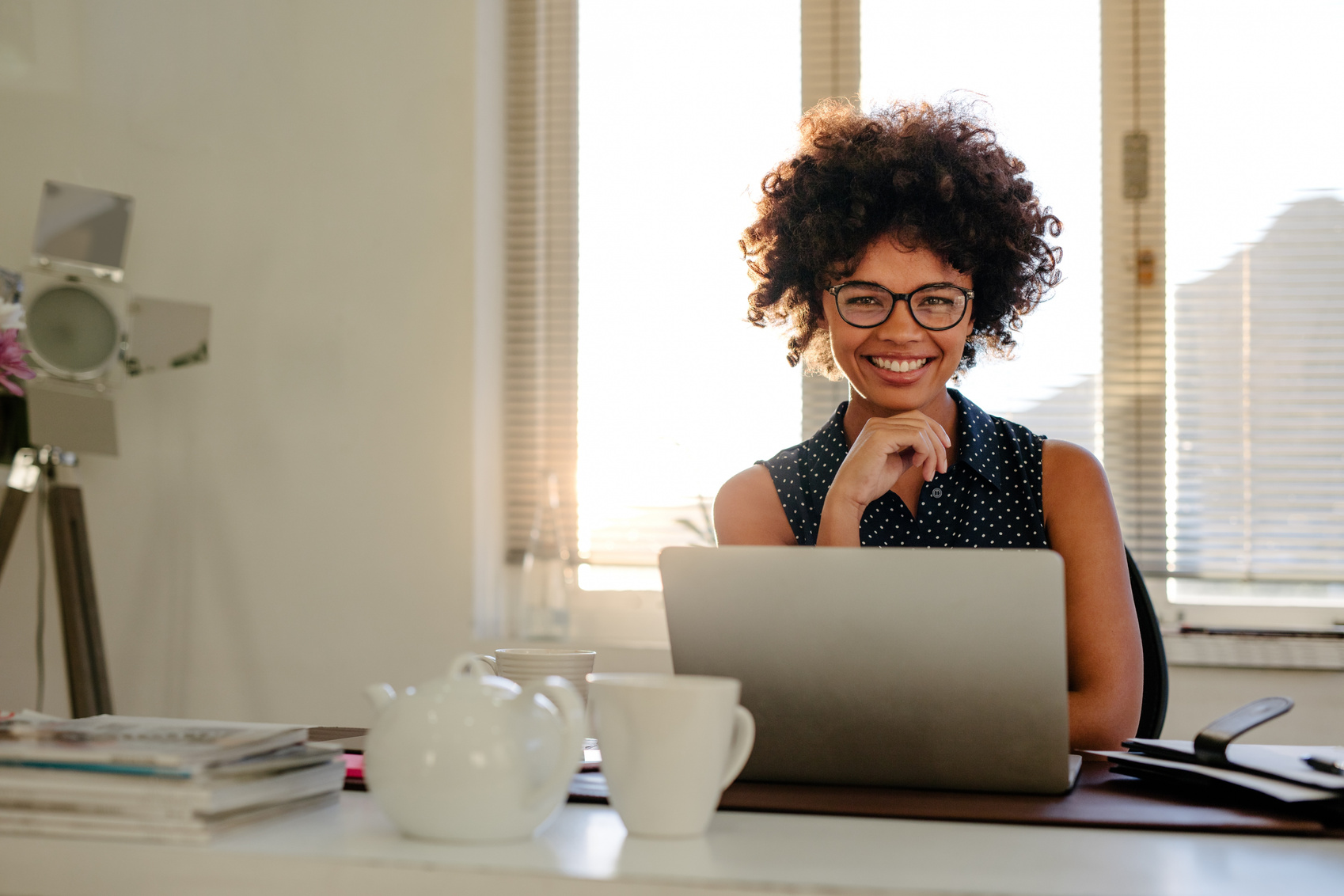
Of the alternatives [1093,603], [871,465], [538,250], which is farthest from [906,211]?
[538,250]

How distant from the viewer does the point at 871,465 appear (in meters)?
1.39

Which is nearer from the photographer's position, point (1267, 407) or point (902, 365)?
point (902, 365)

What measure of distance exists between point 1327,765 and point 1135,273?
6.27 ft

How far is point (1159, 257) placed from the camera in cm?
253

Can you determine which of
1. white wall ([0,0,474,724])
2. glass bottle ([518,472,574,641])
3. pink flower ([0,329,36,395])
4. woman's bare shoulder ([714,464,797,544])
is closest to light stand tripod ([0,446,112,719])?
pink flower ([0,329,36,395])

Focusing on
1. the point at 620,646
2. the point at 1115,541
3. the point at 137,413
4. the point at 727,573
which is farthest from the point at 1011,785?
the point at 137,413

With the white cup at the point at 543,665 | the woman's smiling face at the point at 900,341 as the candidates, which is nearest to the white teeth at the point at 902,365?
the woman's smiling face at the point at 900,341

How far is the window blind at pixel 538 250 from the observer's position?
279cm

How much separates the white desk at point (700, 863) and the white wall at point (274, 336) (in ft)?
6.41

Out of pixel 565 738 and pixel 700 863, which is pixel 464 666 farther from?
pixel 700 863

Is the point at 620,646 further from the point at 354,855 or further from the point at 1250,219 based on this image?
the point at 354,855

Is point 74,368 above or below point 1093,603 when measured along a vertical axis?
above

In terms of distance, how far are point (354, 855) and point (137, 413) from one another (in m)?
2.43

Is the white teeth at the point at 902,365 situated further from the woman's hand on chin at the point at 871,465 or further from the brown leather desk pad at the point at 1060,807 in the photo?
the brown leather desk pad at the point at 1060,807
